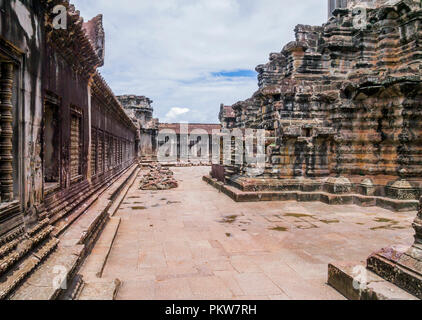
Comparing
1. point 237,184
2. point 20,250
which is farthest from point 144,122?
point 20,250

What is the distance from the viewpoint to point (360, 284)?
3.34m

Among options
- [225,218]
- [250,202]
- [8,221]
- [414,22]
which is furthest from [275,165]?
[8,221]

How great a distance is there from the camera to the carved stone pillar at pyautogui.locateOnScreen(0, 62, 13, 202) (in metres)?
2.96

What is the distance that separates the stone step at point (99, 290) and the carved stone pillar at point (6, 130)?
1.17 m

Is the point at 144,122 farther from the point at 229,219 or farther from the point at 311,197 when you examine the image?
the point at 229,219

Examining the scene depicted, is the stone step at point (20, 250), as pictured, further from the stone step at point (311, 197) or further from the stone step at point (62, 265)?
the stone step at point (311, 197)

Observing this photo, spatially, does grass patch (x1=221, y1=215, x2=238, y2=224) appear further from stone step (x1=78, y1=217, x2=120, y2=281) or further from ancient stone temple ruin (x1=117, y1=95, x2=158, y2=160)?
ancient stone temple ruin (x1=117, y1=95, x2=158, y2=160)

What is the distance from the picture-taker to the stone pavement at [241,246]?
378cm

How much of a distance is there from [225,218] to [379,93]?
19.8ft

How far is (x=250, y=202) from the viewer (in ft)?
31.7

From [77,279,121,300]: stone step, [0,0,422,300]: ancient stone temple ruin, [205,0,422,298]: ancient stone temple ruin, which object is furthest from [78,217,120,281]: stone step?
[205,0,422,298]: ancient stone temple ruin

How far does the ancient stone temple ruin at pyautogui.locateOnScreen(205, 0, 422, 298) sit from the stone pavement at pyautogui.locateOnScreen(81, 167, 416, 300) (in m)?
0.84

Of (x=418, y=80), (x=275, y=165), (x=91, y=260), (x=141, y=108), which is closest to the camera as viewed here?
(x=91, y=260)

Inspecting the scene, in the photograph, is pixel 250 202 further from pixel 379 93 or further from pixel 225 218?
pixel 379 93
